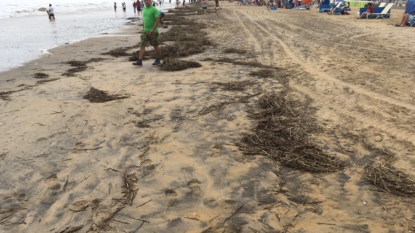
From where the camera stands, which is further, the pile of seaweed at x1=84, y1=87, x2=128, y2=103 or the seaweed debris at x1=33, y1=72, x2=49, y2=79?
the seaweed debris at x1=33, y1=72, x2=49, y2=79

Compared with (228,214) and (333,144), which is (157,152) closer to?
(228,214)

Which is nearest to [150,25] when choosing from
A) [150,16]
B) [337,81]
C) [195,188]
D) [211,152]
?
[150,16]

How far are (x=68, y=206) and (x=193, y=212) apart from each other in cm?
111

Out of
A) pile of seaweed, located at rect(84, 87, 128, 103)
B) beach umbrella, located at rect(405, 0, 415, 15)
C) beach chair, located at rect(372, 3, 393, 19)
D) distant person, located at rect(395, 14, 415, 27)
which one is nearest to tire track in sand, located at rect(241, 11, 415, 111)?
pile of seaweed, located at rect(84, 87, 128, 103)

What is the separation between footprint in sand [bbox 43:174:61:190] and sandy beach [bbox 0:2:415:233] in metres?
0.01

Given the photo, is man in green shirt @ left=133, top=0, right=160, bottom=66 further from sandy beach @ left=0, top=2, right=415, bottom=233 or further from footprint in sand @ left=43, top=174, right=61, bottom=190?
footprint in sand @ left=43, top=174, right=61, bottom=190

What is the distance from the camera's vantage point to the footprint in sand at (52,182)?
2.92 metres

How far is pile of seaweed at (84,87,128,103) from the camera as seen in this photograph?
514 centimetres

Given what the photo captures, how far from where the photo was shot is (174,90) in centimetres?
565

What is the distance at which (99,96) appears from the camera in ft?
17.4

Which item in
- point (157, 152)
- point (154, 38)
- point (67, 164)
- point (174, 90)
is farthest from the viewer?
point (154, 38)

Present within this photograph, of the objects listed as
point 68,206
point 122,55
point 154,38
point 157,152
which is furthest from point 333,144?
point 122,55

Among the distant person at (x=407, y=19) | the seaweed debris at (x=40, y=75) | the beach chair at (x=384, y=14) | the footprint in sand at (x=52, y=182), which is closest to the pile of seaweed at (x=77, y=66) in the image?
the seaweed debris at (x=40, y=75)

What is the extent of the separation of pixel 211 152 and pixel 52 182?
168cm
